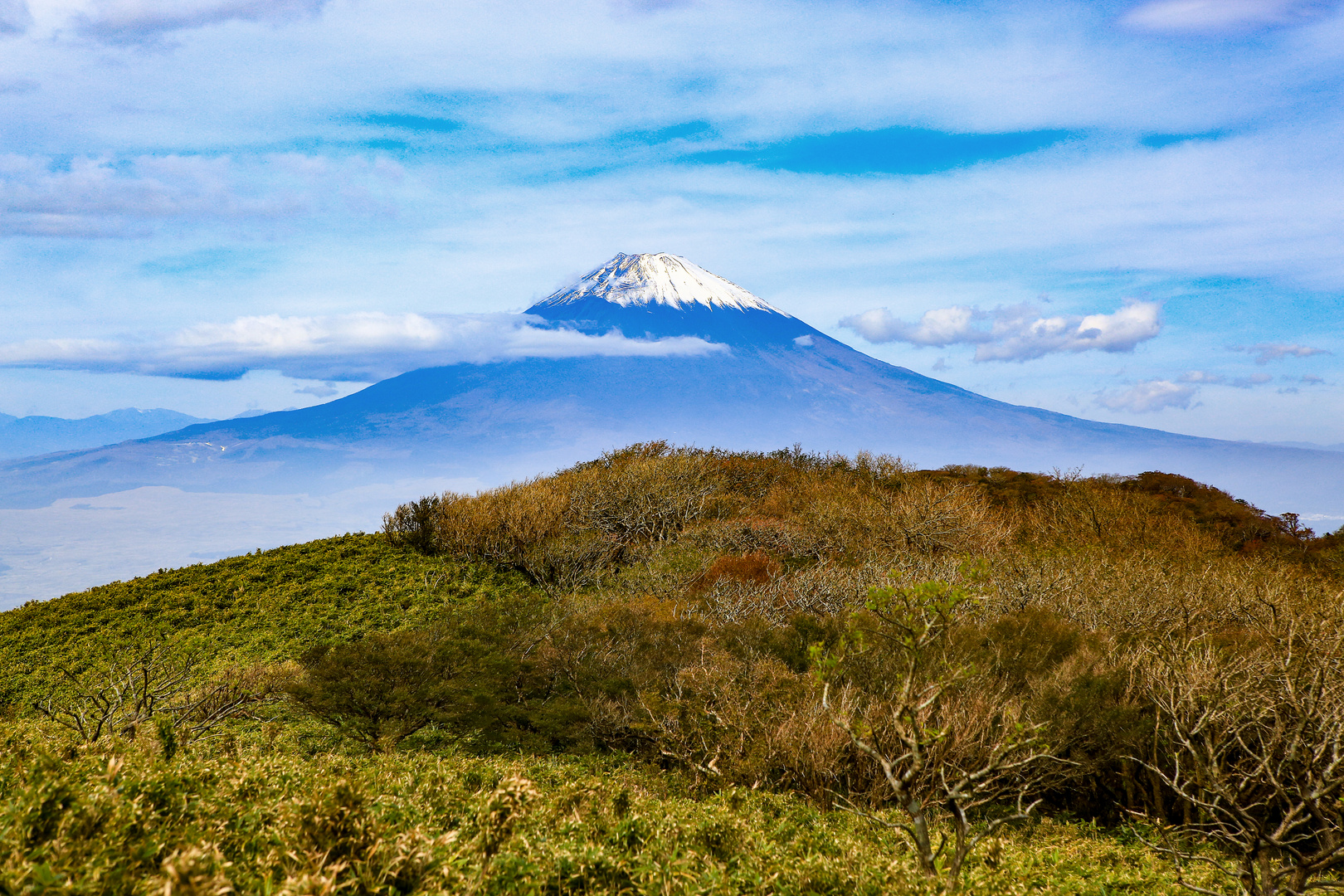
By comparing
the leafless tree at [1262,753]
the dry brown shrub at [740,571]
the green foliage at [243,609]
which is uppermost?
the leafless tree at [1262,753]

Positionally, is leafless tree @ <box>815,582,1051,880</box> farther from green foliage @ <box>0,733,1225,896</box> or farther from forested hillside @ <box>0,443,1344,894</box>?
green foliage @ <box>0,733,1225,896</box>

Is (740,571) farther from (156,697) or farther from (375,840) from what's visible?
(375,840)

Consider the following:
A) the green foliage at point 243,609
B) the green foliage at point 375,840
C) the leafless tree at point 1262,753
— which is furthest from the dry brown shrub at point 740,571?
the green foliage at point 375,840

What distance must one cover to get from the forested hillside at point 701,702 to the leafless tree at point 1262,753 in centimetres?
12

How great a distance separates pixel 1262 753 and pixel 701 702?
8.01m

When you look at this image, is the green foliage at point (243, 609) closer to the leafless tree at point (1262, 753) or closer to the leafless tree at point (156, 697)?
the leafless tree at point (156, 697)

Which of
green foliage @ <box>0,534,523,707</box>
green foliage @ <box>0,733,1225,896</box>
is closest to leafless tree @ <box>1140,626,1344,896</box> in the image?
green foliage @ <box>0,733,1225,896</box>

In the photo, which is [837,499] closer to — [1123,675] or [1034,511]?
[1034,511]

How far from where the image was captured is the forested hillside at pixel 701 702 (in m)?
4.64

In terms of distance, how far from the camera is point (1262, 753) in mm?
10578

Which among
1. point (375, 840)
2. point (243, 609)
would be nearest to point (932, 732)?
point (375, 840)

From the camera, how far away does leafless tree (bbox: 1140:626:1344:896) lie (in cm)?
651

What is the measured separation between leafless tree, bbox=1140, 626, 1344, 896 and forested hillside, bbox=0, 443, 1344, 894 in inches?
4.6

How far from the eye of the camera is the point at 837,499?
3009 cm
